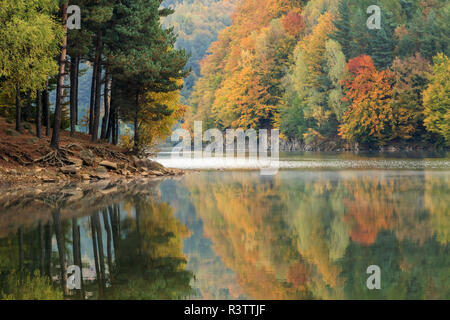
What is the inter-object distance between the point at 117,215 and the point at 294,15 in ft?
265

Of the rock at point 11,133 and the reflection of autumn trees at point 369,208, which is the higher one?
the rock at point 11,133

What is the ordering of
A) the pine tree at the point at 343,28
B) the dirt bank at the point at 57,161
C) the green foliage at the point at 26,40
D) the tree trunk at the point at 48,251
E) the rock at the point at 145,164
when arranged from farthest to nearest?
the pine tree at the point at 343,28
the rock at the point at 145,164
the dirt bank at the point at 57,161
the green foliage at the point at 26,40
the tree trunk at the point at 48,251

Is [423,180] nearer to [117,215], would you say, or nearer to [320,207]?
[320,207]

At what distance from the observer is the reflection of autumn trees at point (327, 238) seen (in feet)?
26.6

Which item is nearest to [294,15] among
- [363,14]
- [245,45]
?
[245,45]

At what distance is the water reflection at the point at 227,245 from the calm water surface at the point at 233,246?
0.08ft

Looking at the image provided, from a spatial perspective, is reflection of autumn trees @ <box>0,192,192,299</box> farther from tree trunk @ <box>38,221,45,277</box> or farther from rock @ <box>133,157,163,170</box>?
rock @ <box>133,157,163,170</box>

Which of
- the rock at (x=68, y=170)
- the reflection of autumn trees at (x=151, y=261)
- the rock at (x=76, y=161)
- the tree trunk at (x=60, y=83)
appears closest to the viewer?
the reflection of autumn trees at (x=151, y=261)

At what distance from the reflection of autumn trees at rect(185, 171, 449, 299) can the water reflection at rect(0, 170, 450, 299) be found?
2 cm

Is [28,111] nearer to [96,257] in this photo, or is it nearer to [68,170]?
[68,170]

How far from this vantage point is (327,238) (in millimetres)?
11766

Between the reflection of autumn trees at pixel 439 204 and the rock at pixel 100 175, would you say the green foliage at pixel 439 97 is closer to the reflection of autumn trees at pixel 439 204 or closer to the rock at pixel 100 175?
the reflection of autumn trees at pixel 439 204

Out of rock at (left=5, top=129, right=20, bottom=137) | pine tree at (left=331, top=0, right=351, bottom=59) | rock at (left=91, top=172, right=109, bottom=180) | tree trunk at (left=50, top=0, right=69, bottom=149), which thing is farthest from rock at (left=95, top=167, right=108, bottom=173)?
pine tree at (left=331, top=0, right=351, bottom=59)

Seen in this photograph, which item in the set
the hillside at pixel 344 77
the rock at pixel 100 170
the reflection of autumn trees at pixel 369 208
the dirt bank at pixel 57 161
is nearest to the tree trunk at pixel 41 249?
the reflection of autumn trees at pixel 369 208
